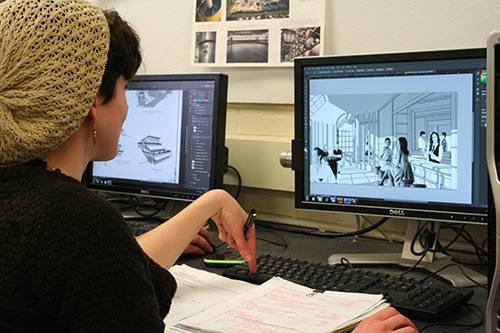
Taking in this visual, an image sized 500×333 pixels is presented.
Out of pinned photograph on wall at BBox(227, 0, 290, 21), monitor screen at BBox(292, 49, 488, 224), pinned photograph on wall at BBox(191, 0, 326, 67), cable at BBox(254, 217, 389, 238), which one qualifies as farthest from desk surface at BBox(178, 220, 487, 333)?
pinned photograph on wall at BBox(227, 0, 290, 21)

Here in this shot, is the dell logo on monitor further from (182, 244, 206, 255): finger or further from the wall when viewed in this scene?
(182, 244, 206, 255): finger

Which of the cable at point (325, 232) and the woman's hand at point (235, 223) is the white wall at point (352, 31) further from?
the woman's hand at point (235, 223)

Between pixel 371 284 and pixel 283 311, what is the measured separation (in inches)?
8.1

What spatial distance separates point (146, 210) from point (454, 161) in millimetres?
989

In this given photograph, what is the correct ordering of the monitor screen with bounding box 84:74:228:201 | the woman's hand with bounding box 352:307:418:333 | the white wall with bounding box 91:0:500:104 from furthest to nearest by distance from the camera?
the monitor screen with bounding box 84:74:228:201
the white wall with bounding box 91:0:500:104
the woman's hand with bounding box 352:307:418:333

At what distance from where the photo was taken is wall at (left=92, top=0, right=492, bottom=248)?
1.28 meters

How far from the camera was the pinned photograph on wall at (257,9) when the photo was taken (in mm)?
1486

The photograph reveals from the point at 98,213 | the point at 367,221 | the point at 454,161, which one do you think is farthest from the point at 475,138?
the point at 98,213

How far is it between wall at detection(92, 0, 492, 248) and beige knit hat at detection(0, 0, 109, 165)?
2.94 feet

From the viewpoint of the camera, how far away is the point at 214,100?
1386mm

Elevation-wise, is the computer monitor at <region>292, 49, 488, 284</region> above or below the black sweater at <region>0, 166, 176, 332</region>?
above

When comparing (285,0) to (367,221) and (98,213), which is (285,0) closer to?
(367,221)

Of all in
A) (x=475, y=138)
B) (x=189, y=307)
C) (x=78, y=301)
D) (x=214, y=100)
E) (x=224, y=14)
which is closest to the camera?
(x=78, y=301)

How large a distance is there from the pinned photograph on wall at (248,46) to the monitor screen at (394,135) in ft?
1.07
